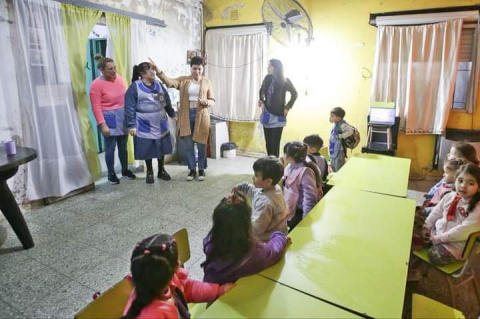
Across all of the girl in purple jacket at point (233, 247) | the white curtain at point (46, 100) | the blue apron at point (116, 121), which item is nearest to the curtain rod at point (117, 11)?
the white curtain at point (46, 100)

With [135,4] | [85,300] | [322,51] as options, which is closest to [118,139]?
[135,4]

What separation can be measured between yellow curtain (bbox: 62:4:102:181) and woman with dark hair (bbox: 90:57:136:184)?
12 cm

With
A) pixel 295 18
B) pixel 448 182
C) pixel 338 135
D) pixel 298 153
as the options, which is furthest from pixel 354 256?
pixel 295 18

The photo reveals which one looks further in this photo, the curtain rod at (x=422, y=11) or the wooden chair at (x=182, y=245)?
the curtain rod at (x=422, y=11)

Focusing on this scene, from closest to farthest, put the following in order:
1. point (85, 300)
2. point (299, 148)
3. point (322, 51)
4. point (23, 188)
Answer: point (85, 300)
point (299, 148)
point (23, 188)
point (322, 51)

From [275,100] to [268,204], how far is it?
2418mm

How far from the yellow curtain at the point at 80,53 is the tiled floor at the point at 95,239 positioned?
0.58 meters

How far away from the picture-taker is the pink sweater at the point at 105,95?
3535 mm

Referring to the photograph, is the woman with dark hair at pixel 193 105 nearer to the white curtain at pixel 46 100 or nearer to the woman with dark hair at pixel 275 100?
the woman with dark hair at pixel 275 100

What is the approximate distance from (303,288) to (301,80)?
4098mm

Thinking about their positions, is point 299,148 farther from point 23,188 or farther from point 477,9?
point 477,9

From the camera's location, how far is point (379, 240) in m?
1.55

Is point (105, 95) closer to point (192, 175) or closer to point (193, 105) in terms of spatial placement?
point (193, 105)

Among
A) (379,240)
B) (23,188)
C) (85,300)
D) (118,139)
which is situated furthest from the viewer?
(118,139)
